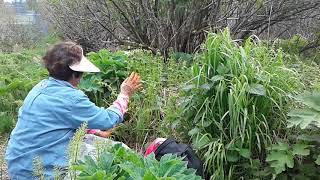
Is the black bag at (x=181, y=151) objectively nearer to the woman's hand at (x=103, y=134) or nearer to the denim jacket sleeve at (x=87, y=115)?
the denim jacket sleeve at (x=87, y=115)

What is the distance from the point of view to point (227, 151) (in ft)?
11.8

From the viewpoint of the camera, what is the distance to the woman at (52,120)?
3357mm

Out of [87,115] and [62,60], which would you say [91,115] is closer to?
[87,115]

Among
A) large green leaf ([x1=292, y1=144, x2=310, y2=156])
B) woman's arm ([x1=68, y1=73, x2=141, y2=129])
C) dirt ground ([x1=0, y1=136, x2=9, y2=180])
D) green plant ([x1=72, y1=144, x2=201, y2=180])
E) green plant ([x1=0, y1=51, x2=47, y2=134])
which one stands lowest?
dirt ground ([x1=0, y1=136, x2=9, y2=180])

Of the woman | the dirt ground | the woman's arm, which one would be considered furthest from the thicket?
the dirt ground

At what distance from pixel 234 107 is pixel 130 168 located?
1547mm

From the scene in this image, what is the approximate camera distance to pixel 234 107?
355cm

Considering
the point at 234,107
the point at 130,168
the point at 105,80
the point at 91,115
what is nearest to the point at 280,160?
the point at 234,107

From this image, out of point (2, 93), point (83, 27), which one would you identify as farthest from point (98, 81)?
point (83, 27)

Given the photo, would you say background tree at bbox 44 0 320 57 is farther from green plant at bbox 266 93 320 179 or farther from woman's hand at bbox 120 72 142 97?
green plant at bbox 266 93 320 179

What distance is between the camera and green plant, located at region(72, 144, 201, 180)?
6.92 feet

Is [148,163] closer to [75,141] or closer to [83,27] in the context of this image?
[75,141]

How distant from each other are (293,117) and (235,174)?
2.24 ft

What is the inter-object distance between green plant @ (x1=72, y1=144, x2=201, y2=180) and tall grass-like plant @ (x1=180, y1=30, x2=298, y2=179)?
1.25 meters
